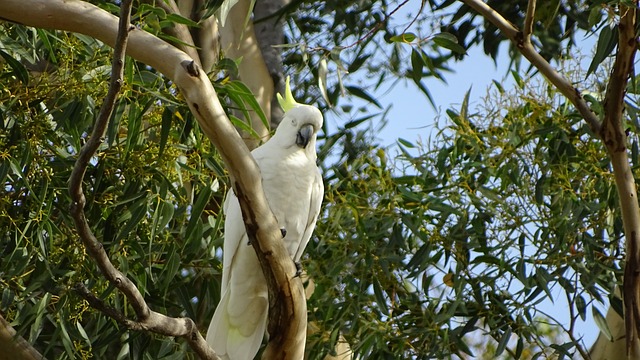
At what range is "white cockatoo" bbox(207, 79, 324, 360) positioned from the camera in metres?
2.41

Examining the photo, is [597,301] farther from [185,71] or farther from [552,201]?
[185,71]

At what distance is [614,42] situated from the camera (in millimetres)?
2176

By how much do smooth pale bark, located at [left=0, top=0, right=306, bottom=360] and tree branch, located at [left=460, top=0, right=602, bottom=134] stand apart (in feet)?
2.43

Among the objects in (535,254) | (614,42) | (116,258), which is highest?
(614,42)

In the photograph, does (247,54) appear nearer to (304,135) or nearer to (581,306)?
(304,135)

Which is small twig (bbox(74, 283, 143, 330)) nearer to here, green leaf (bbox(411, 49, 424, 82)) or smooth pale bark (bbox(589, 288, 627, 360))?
green leaf (bbox(411, 49, 424, 82))

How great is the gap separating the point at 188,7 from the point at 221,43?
0.16 metres

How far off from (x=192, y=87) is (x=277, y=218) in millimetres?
790

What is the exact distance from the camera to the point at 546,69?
2.19m

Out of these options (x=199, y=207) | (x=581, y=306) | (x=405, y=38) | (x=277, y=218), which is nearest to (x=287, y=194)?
(x=277, y=218)

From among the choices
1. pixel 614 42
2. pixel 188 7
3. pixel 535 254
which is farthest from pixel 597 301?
pixel 188 7

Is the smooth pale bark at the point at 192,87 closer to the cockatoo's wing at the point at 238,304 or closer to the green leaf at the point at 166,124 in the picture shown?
the green leaf at the point at 166,124

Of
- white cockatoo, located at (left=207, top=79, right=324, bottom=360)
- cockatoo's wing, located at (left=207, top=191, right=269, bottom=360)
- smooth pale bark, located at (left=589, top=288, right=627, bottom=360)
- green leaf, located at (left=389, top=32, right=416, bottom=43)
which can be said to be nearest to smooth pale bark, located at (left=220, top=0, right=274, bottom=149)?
white cockatoo, located at (left=207, top=79, right=324, bottom=360)

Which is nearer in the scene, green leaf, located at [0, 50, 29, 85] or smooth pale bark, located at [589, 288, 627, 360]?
green leaf, located at [0, 50, 29, 85]
